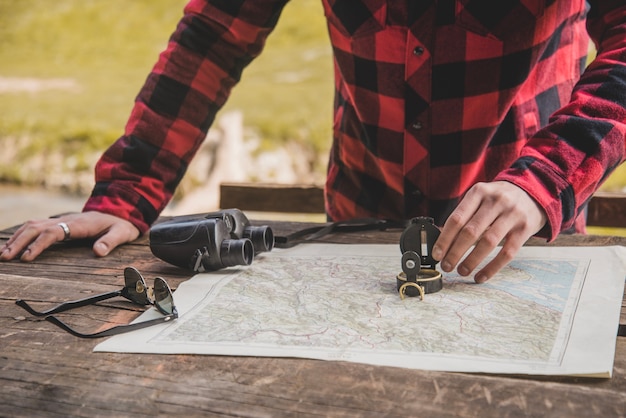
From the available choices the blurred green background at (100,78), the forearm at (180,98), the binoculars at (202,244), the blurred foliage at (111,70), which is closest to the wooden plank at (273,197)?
the forearm at (180,98)

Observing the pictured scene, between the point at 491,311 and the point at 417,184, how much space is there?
0.65 m

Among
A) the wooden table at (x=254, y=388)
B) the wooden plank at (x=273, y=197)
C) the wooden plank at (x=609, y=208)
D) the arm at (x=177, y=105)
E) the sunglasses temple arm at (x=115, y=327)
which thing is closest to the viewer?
the wooden table at (x=254, y=388)

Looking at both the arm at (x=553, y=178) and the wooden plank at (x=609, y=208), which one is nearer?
the arm at (x=553, y=178)

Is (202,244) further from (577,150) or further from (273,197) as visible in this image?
(273,197)

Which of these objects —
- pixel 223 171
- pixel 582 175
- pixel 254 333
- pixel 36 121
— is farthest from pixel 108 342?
pixel 36 121

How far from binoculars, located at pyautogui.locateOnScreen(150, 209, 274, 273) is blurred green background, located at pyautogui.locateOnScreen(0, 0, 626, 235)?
591cm

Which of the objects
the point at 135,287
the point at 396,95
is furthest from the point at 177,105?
the point at 135,287

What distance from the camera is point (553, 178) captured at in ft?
3.53

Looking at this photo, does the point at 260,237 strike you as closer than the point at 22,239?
Yes

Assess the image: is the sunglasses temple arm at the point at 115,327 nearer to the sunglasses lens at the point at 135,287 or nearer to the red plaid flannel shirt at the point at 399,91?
the sunglasses lens at the point at 135,287

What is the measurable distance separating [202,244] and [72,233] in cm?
38

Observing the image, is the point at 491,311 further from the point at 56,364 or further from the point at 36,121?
the point at 36,121

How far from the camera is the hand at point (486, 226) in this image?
1017mm

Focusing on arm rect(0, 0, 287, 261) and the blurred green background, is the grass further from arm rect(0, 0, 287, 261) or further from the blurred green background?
arm rect(0, 0, 287, 261)
